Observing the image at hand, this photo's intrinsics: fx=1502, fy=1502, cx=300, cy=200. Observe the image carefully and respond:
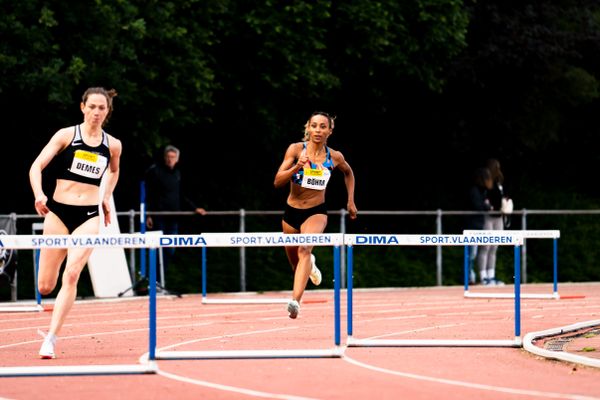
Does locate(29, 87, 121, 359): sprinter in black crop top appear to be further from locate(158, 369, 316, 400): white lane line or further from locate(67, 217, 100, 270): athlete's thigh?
locate(158, 369, 316, 400): white lane line

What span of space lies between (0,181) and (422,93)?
1034cm

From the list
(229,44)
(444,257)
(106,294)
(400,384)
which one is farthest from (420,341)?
(444,257)

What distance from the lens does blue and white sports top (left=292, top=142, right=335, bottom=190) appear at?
567 inches

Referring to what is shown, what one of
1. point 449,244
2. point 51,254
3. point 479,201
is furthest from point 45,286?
point 479,201

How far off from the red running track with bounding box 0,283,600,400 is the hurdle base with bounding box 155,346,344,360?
109 mm

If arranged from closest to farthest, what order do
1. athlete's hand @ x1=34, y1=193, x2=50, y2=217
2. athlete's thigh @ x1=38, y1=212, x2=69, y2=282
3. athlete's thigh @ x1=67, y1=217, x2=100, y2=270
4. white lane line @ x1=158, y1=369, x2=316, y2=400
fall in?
white lane line @ x1=158, y1=369, x2=316, y2=400 < athlete's hand @ x1=34, y1=193, x2=50, y2=217 < athlete's thigh @ x1=67, y1=217, x2=100, y2=270 < athlete's thigh @ x1=38, y1=212, x2=69, y2=282

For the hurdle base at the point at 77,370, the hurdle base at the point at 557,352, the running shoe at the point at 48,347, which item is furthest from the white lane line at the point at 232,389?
the hurdle base at the point at 557,352

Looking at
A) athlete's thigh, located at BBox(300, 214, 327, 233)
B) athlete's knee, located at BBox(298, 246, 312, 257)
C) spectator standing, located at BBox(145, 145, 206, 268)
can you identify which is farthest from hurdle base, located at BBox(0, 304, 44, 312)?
athlete's knee, located at BBox(298, 246, 312, 257)

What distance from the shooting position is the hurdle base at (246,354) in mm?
11359

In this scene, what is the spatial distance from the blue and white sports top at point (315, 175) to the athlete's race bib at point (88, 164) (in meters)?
3.17

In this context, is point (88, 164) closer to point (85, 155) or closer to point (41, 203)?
point (85, 155)

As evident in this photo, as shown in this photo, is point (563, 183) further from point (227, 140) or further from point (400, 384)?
point (400, 384)

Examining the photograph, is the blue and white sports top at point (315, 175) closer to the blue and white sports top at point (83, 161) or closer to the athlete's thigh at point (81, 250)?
the blue and white sports top at point (83, 161)

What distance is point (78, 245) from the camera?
34.9 feet
